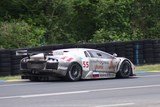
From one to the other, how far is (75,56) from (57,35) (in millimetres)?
14845

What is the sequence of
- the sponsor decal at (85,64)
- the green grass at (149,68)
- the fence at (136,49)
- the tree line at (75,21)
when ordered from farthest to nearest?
the tree line at (75,21), the fence at (136,49), the green grass at (149,68), the sponsor decal at (85,64)

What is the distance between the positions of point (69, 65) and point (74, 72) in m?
0.41

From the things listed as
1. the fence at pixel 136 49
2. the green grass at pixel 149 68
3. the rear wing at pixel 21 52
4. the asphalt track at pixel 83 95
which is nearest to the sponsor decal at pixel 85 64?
the asphalt track at pixel 83 95

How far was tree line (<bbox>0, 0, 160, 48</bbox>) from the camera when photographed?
3087cm

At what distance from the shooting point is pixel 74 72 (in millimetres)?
19344

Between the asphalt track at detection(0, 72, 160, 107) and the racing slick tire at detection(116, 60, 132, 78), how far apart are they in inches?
→ 107

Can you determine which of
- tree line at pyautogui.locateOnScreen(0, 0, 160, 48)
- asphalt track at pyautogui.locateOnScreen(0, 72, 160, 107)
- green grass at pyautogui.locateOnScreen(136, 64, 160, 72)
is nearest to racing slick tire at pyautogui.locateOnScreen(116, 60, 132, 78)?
asphalt track at pyautogui.locateOnScreen(0, 72, 160, 107)

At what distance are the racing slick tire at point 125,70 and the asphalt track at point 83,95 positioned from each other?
2722 mm

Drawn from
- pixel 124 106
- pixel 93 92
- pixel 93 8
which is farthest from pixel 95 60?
pixel 93 8

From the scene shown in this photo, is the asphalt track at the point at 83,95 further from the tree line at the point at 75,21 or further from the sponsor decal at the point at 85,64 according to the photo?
the tree line at the point at 75,21

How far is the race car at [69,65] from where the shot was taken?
19.0 m

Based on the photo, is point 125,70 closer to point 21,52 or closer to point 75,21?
point 21,52

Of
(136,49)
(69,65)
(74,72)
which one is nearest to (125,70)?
(74,72)

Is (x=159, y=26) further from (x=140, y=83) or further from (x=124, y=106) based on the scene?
(x=124, y=106)
